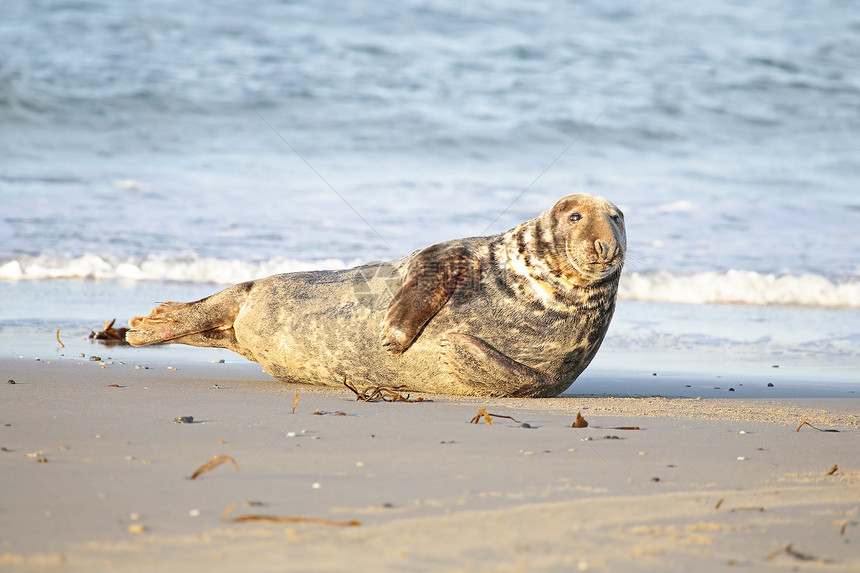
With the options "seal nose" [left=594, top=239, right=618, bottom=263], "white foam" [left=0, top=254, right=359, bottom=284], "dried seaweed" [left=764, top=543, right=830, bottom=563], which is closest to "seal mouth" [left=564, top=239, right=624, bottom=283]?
"seal nose" [left=594, top=239, right=618, bottom=263]

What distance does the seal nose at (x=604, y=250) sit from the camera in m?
4.86

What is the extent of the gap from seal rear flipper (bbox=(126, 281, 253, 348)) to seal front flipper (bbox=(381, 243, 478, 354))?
109cm

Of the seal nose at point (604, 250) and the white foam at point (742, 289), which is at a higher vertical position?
the seal nose at point (604, 250)

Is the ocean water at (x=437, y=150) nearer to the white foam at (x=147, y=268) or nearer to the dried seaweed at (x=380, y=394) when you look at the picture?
the white foam at (x=147, y=268)

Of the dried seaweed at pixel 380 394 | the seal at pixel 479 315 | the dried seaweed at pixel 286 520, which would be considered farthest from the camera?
the seal at pixel 479 315

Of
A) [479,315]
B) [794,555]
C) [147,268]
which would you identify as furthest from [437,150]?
[794,555]

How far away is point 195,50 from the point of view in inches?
777

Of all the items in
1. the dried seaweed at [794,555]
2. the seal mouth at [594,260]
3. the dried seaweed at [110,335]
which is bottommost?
the dried seaweed at [110,335]

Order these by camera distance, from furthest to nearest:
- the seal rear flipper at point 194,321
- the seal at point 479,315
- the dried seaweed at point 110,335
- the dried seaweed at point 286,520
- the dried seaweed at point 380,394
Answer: the dried seaweed at point 110,335
the seal rear flipper at point 194,321
the seal at point 479,315
the dried seaweed at point 380,394
the dried seaweed at point 286,520

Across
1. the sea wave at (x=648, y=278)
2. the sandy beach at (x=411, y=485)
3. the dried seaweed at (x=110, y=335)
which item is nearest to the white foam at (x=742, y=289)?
the sea wave at (x=648, y=278)

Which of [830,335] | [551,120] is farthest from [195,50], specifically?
[830,335]

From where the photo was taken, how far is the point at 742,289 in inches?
388

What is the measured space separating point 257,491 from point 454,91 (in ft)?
56.0

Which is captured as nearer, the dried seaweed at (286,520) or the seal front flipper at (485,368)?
the dried seaweed at (286,520)
